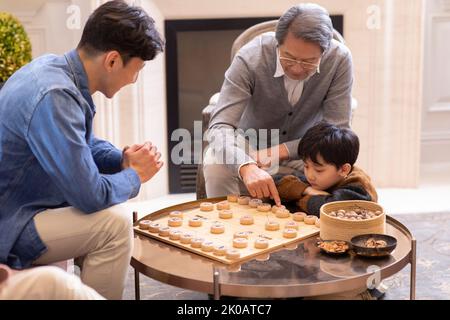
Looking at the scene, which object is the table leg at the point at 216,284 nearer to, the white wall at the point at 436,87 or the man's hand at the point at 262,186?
the man's hand at the point at 262,186

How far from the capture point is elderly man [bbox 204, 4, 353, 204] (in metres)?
2.53

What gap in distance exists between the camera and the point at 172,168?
3.92 m

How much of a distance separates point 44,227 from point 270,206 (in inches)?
28.1

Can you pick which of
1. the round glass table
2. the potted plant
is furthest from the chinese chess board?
the potted plant

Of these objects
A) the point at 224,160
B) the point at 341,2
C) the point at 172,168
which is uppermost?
the point at 341,2

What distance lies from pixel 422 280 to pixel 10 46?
6.19 feet

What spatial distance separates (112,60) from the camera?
189 centimetres

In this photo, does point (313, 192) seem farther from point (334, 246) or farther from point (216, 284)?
point (216, 284)

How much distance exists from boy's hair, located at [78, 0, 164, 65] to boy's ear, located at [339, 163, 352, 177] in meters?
0.71

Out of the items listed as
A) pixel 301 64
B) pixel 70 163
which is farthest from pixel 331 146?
pixel 70 163

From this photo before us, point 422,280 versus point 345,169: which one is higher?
point 345,169
